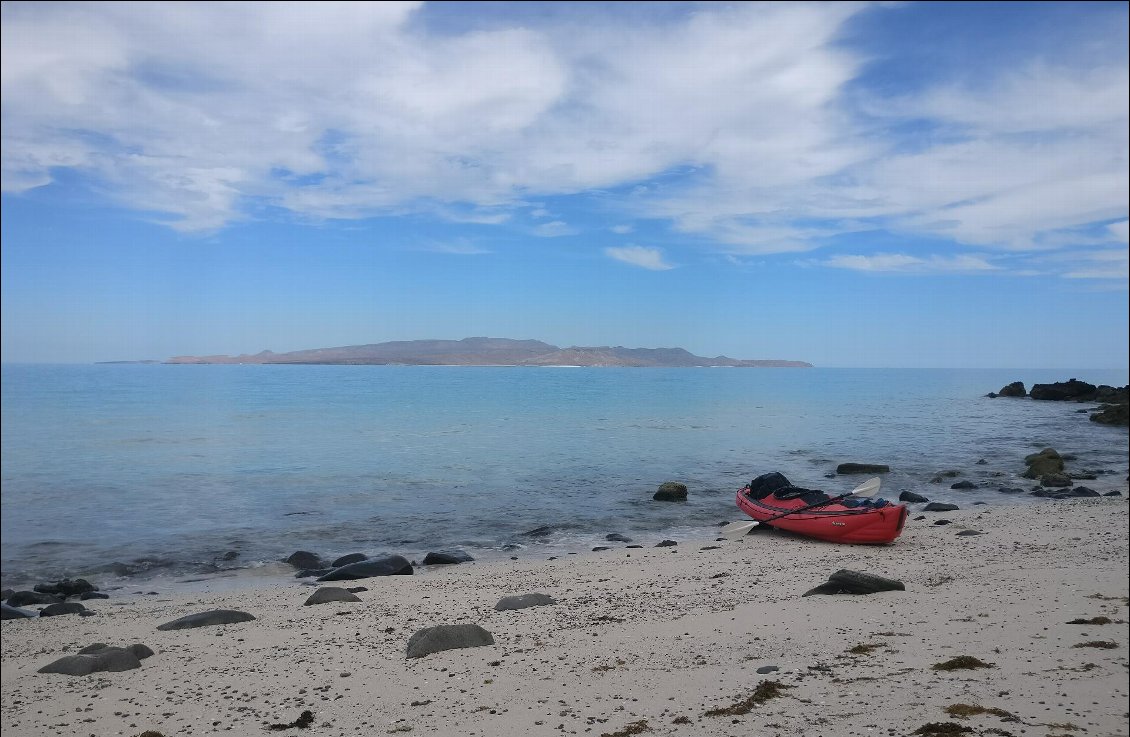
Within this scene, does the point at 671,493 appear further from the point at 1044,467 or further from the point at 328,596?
the point at 1044,467

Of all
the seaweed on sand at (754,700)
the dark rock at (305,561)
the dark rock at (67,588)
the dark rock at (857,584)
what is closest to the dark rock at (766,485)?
the dark rock at (857,584)

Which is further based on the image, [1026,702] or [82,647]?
[82,647]

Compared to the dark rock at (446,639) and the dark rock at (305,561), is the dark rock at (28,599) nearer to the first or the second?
the dark rock at (305,561)

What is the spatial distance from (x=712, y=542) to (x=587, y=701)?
11187 mm

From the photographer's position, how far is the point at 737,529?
18.2 meters

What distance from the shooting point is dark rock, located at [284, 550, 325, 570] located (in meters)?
16.1

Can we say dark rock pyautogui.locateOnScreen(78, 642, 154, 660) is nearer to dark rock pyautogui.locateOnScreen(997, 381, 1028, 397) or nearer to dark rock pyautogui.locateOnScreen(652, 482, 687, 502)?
dark rock pyautogui.locateOnScreen(652, 482, 687, 502)

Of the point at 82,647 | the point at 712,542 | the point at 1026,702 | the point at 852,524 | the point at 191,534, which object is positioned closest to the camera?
the point at 1026,702

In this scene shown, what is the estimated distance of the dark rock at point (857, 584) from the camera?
10250 millimetres

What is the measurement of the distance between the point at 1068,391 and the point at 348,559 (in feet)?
288

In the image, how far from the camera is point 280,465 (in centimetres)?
3225

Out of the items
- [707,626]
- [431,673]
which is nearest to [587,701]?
[431,673]

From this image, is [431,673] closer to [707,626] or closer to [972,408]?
[707,626]

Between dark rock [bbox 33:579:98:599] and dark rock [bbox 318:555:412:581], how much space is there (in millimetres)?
4769
